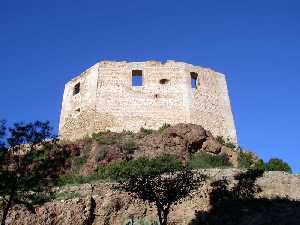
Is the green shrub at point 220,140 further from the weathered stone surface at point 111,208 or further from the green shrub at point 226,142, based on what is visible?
the weathered stone surface at point 111,208

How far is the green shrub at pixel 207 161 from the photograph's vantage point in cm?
2717

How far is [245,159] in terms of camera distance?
30672 mm

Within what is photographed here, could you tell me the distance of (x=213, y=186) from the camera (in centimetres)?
2139

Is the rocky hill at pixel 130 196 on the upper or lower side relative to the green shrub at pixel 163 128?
lower

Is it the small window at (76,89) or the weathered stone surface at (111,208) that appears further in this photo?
the small window at (76,89)

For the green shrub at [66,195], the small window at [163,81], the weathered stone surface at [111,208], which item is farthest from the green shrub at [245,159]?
the green shrub at [66,195]

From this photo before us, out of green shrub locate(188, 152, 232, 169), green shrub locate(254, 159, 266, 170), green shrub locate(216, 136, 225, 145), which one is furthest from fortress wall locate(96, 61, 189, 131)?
green shrub locate(254, 159, 266, 170)

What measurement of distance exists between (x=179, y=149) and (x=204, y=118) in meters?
6.81

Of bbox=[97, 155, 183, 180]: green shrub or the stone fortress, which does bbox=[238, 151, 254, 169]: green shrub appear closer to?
the stone fortress

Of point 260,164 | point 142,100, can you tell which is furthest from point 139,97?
point 260,164

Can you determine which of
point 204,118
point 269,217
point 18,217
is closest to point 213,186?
point 269,217

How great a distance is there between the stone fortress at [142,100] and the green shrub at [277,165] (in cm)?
526

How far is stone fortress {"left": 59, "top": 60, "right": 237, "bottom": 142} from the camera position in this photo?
33.6m

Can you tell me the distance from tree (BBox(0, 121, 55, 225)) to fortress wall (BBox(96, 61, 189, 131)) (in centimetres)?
1421
